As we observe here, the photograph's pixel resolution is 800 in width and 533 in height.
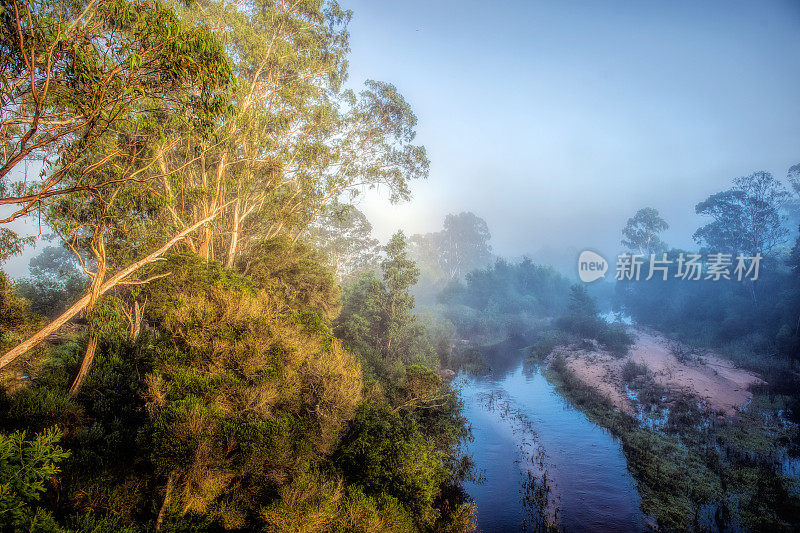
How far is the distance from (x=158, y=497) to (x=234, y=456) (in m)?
1.57

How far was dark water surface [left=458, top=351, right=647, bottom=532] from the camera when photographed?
36.8ft

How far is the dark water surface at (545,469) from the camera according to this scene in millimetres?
11226

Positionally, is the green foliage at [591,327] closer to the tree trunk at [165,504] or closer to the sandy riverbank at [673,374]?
the sandy riverbank at [673,374]

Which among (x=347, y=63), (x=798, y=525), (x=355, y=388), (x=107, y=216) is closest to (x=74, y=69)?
(x=107, y=216)

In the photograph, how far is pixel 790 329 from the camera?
25.3 metres

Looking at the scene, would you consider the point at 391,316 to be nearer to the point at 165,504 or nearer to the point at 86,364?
the point at 86,364

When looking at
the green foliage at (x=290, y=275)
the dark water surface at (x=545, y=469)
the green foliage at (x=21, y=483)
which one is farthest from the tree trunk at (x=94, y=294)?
the dark water surface at (x=545, y=469)

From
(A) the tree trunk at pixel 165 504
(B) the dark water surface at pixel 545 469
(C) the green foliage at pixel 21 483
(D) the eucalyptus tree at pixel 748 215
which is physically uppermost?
(D) the eucalyptus tree at pixel 748 215

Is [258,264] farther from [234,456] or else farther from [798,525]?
[798,525]

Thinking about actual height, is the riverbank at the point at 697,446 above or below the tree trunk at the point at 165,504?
below

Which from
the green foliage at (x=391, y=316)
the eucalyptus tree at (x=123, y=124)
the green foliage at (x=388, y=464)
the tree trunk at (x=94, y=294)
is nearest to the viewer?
the eucalyptus tree at (x=123, y=124)

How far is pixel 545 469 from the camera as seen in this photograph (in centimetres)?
1407

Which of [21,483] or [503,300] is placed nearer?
[21,483]

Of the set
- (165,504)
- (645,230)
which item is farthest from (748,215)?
(165,504)
